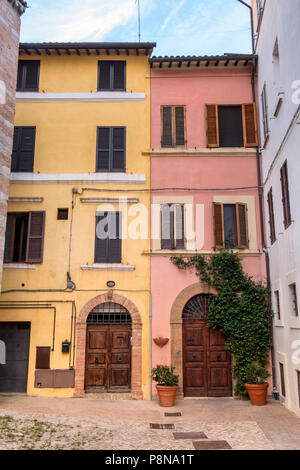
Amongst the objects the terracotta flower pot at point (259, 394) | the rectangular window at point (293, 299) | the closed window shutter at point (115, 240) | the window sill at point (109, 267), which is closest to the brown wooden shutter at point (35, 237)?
the window sill at point (109, 267)

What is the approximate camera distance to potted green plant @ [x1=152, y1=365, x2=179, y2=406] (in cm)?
1103

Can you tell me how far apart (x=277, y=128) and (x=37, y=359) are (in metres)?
8.86

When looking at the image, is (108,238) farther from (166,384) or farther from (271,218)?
(271,218)

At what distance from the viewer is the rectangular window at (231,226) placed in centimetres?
1277

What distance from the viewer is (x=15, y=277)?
41.5ft

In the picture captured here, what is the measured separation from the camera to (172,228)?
1292 centimetres

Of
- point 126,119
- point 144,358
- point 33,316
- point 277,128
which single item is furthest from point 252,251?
point 33,316

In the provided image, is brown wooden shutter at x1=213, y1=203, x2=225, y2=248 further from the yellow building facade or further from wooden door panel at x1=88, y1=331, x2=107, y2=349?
wooden door panel at x1=88, y1=331, x2=107, y2=349

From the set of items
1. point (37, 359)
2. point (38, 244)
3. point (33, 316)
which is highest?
point (38, 244)

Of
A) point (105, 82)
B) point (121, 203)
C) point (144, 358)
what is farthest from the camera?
point (105, 82)

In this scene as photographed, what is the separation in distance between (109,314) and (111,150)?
4.92 metres

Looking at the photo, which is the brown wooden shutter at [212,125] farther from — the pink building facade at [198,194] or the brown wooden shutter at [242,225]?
the brown wooden shutter at [242,225]

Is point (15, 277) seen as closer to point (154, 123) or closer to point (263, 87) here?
point (154, 123)

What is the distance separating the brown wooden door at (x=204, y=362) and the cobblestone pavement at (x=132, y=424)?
15.5 inches
